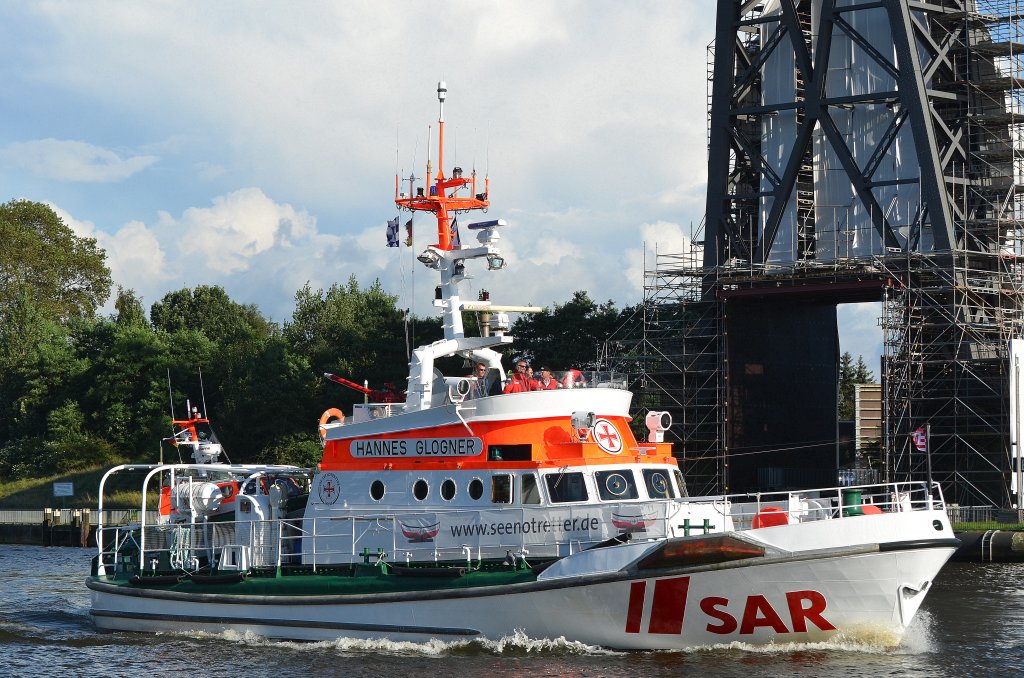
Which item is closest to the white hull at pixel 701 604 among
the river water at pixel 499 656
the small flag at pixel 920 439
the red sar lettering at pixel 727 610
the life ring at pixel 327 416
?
the red sar lettering at pixel 727 610

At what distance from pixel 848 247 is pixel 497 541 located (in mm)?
29254

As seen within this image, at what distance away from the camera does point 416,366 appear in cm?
2256

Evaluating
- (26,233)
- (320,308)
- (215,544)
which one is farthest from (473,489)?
(26,233)

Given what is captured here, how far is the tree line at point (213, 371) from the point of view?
191ft

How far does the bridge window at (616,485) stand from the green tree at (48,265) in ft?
209

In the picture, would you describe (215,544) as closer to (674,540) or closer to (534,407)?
(534,407)

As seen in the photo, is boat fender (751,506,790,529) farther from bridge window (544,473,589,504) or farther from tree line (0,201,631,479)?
tree line (0,201,631,479)

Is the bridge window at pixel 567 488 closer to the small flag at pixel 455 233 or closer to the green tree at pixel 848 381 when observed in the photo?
the small flag at pixel 455 233

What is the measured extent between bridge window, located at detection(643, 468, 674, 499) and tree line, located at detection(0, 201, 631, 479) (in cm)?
2840

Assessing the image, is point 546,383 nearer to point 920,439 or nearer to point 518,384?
point 518,384

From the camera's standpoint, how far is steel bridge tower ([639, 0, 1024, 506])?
4294 centimetres

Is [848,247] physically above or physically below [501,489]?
above

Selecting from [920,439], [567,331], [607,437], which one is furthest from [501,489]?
[567,331]

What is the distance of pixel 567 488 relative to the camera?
68.5ft
